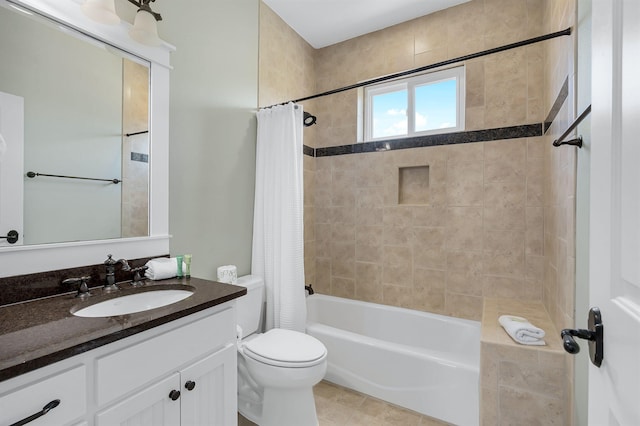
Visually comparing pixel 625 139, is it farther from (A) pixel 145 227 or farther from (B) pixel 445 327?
(B) pixel 445 327

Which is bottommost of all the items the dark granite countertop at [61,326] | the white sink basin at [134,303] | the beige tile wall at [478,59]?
the white sink basin at [134,303]

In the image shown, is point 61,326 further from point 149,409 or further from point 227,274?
point 227,274

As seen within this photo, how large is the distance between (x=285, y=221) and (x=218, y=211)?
1.51ft

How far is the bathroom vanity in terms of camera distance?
2.30 ft

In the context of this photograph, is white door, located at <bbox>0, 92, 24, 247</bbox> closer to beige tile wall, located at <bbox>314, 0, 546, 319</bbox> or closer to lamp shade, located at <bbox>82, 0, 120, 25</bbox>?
lamp shade, located at <bbox>82, 0, 120, 25</bbox>

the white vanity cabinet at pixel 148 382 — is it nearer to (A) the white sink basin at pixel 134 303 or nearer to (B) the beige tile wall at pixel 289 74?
(A) the white sink basin at pixel 134 303

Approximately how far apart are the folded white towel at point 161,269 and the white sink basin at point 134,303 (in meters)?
0.12

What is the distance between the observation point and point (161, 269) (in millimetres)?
1460

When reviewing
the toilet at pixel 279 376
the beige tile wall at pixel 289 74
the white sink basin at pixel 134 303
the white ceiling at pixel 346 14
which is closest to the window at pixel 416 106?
the white ceiling at pixel 346 14

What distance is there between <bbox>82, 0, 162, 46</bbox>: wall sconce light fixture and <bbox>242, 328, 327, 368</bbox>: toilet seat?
1668 mm

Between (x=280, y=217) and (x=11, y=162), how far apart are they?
1.34 m

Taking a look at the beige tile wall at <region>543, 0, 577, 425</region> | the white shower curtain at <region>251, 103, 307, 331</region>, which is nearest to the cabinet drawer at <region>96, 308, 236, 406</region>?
the white shower curtain at <region>251, 103, 307, 331</region>

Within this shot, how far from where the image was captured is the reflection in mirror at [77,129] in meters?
1.16

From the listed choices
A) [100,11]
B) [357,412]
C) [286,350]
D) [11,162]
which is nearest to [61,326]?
[11,162]
